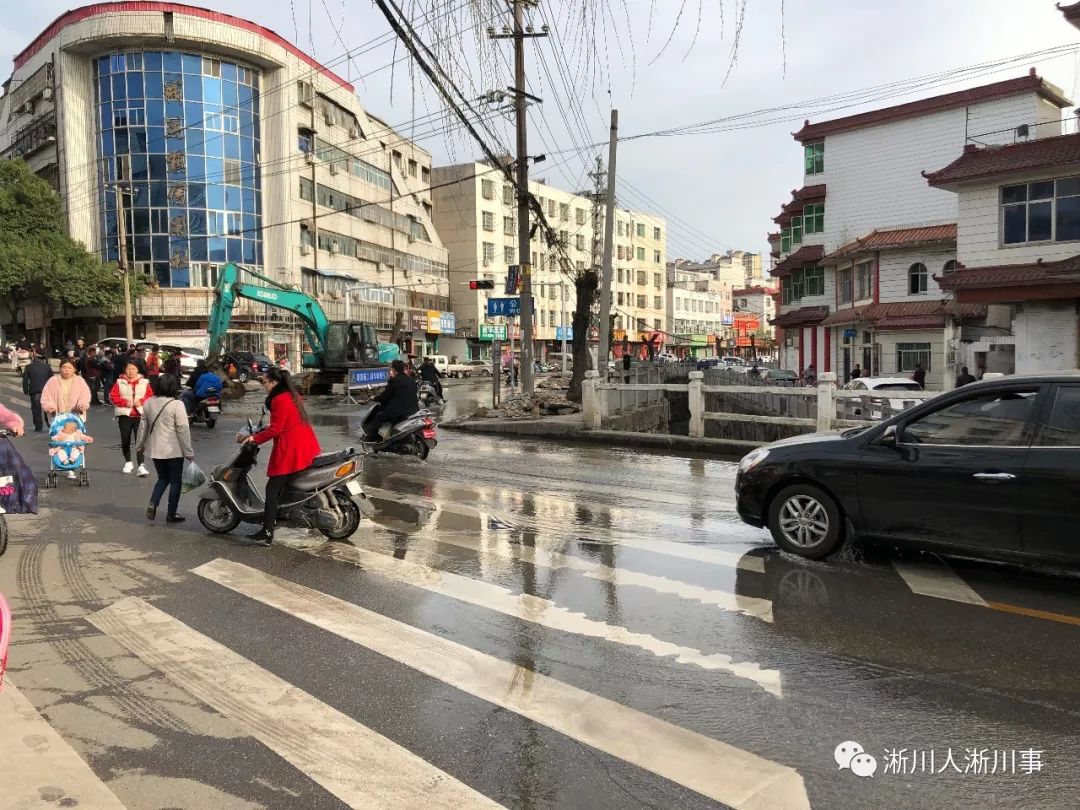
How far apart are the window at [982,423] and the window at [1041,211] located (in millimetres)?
18410

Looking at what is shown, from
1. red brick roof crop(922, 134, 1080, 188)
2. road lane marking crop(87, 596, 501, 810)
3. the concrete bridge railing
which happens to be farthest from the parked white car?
red brick roof crop(922, 134, 1080, 188)

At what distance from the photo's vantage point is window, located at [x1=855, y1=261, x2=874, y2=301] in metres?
34.6

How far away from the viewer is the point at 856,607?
5.43 metres

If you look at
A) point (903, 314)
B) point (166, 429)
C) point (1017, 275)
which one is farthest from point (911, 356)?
point (166, 429)

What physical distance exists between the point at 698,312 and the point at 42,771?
4371 inches

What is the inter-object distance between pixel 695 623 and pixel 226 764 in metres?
2.90

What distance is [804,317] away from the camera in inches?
1601

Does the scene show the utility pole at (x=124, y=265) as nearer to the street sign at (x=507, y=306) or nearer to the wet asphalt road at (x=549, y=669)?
the street sign at (x=507, y=306)

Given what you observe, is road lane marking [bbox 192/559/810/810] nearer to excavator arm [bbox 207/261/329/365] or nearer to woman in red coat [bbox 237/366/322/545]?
woman in red coat [bbox 237/366/322/545]

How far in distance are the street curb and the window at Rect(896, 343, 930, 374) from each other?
20387mm

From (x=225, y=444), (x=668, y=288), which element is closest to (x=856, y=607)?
(x=225, y=444)

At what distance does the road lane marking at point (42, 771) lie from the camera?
122 inches

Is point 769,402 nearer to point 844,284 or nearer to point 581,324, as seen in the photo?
point 581,324

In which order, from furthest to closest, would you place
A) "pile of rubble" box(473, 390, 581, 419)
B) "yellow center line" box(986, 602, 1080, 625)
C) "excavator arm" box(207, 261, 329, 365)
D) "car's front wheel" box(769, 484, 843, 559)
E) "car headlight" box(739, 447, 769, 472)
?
1. "excavator arm" box(207, 261, 329, 365)
2. "pile of rubble" box(473, 390, 581, 419)
3. "car headlight" box(739, 447, 769, 472)
4. "car's front wheel" box(769, 484, 843, 559)
5. "yellow center line" box(986, 602, 1080, 625)
